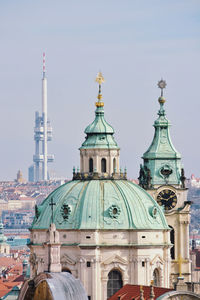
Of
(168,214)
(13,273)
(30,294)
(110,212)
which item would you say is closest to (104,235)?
(110,212)

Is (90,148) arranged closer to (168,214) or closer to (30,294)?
(168,214)

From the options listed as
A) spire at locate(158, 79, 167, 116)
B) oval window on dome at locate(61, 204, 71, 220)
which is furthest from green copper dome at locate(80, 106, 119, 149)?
spire at locate(158, 79, 167, 116)

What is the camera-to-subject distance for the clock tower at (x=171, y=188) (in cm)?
9619

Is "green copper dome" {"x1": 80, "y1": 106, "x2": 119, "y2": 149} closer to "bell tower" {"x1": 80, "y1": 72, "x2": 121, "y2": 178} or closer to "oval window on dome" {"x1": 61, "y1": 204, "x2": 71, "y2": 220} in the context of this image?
"bell tower" {"x1": 80, "y1": 72, "x2": 121, "y2": 178}

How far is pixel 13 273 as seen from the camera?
584ft

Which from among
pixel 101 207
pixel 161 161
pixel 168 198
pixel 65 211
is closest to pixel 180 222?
pixel 168 198

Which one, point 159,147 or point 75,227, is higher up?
point 159,147

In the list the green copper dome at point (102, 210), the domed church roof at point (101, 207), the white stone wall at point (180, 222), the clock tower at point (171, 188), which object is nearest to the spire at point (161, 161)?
the clock tower at point (171, 188)

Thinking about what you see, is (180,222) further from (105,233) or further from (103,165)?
(105,233)

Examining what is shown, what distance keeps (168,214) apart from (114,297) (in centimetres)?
1794

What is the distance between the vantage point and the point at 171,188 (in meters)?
97.1

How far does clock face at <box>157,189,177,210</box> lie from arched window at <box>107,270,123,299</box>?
13.5m

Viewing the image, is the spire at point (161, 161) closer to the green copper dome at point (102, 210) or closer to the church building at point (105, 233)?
the church building at point (105, 233)

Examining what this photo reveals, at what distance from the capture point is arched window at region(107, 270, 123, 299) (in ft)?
272
